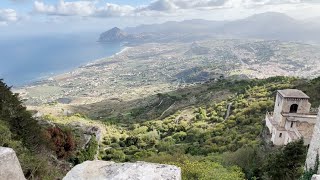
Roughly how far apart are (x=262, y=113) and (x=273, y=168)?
91.7ft

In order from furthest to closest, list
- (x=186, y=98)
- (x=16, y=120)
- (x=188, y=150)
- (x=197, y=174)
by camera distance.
→ (x=186, y=98) → (x=188, y=150) → (x=16, y=120) → (x=197, y=174)

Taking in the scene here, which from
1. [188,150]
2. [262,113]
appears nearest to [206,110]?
[262,113]

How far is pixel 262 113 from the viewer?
48.9m

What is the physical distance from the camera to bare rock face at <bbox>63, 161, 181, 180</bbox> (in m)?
5.51

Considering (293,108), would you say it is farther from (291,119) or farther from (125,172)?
(125,172)

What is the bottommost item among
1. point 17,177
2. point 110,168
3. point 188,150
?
point 188,150

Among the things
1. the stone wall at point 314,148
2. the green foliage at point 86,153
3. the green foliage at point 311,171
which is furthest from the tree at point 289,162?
the green foliage at point 86,153

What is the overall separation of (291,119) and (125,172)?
27.8 metres

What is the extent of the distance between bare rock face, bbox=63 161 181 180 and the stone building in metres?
25.4

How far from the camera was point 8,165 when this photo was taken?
7.36m

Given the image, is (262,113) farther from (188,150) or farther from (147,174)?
(147,174)

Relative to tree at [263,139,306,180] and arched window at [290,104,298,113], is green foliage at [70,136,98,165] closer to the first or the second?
tree at [263,139,306,180]

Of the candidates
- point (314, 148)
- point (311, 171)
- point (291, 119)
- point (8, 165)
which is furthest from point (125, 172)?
point (291, 119)

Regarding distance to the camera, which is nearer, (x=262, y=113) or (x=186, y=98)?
(x=262, y=113)
